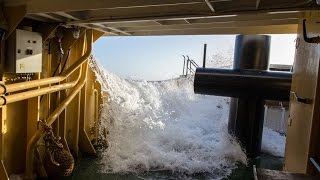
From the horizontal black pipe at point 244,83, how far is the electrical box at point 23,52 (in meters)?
2.39

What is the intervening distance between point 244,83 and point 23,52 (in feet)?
10.3

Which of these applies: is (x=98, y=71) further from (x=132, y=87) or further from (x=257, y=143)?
(x=257, y=143)

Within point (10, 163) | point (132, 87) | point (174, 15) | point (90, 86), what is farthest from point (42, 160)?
point (132, 87)

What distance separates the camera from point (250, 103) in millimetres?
4527

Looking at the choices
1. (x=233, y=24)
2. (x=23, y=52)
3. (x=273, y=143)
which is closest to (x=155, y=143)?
(x=273, y=143)

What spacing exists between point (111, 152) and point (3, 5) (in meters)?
2.67

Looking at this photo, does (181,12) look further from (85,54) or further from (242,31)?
(85,54)

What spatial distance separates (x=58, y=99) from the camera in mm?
3758

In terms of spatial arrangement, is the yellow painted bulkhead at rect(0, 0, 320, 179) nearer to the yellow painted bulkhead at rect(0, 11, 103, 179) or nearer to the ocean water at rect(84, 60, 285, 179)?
the yellow painted bulkhead at rect(0, 11, 103, 179)

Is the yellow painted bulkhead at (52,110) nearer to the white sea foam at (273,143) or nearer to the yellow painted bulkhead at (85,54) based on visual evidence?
the yellow painted bulkhead at (85,54)

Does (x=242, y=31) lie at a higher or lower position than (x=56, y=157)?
higher

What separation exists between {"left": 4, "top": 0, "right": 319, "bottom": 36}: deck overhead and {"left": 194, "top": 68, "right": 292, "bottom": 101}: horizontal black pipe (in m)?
0.79

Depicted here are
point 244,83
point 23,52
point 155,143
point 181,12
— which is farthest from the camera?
point 155,143

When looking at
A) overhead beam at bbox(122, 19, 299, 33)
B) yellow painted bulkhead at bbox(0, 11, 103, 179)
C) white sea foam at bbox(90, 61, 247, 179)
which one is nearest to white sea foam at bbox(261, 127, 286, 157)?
white sea foam at bbox(90, 61, 247, 179)
